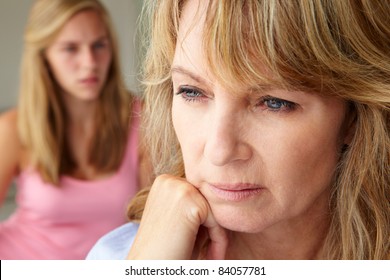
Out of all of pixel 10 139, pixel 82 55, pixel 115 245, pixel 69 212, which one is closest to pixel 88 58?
pixel 82 55

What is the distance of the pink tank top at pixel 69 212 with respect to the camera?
1.75 metres

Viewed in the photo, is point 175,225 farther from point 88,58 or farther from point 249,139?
point 88,58

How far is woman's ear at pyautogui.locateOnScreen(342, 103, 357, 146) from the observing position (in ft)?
2.79

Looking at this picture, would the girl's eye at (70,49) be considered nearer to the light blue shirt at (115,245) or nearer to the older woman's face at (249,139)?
the light blue shirt at (115,245)

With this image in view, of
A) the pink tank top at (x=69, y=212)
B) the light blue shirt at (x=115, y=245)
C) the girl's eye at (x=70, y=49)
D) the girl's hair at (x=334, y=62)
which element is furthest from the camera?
the girl's eye at (x=70, y=49)

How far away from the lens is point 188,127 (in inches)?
32.6

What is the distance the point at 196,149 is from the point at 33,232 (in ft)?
3.75

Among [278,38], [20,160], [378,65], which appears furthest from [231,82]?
[20,160]

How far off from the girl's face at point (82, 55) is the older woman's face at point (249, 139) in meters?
1.03

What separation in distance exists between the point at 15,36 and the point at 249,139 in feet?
6.48

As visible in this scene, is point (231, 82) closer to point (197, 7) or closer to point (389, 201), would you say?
point (197, 7)

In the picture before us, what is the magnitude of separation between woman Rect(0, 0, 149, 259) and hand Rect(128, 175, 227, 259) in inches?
35.1

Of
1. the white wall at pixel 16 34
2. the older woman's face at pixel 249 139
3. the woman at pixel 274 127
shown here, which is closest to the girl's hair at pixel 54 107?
the white wall at pixel 16 34

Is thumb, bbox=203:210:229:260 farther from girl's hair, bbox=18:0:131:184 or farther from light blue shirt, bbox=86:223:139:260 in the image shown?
girl's hair, bbox=18:0:131:184
